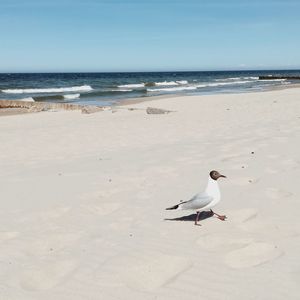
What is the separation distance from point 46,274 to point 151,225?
3.71 ft

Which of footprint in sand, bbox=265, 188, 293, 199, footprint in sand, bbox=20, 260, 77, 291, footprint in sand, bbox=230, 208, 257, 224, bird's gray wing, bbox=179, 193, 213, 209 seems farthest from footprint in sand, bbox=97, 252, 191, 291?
footprint in sand, bbox=265, 188, 293, 199

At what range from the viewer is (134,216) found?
4344 millimetres

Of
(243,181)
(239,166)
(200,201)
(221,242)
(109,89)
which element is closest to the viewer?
(221,242)

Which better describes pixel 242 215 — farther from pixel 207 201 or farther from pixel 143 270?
pixel 143 270

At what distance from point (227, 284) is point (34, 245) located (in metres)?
1.74

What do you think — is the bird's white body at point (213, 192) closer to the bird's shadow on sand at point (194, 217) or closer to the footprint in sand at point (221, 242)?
the bird's shadow on sand at point (194, 217)

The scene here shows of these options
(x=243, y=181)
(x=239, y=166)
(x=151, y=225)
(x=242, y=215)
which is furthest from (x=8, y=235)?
(x=239, y=166)

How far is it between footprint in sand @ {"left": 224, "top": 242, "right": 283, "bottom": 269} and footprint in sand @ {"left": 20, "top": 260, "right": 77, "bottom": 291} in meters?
1.15

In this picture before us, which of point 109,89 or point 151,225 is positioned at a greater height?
point 151,225

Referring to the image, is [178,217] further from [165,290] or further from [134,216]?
[165,290]

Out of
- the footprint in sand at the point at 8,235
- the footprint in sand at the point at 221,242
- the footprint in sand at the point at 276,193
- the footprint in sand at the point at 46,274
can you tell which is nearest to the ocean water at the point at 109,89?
the footprint in sand at the point at 276,193

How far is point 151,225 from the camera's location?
4.06 m

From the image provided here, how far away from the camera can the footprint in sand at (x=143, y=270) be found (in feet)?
9.86

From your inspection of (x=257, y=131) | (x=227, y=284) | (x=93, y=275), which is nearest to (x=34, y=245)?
(x=93, y=275)
